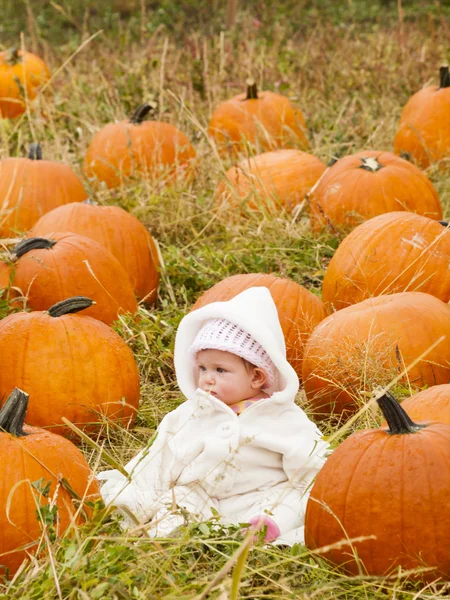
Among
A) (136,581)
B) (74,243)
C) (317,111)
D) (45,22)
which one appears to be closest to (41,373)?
(74,243)

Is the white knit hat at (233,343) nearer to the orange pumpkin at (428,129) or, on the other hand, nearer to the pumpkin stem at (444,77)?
the orange pumpkin at (428,129)

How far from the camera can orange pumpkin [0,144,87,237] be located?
6.21 metres

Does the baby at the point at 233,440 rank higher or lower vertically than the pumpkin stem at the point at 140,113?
lower

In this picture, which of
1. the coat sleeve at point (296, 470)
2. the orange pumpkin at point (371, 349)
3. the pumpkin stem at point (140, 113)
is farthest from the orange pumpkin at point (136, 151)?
the coat sleeve at point (296, 470)

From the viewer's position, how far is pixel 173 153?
759 centimetres

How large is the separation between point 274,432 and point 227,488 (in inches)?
10.4

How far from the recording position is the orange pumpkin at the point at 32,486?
124 inches

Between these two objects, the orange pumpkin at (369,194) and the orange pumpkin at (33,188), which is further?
the orange pumpkin at (33,188)

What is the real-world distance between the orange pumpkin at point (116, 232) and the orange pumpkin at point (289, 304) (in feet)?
2.84

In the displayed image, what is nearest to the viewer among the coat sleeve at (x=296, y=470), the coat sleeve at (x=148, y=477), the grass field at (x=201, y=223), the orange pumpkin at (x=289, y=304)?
the grass field at (x=201, y=223)

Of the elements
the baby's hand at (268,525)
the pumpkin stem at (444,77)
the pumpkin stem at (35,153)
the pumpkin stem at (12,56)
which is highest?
the pumpkin stem at (12,56)

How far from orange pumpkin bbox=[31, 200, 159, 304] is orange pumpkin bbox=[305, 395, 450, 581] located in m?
2.59

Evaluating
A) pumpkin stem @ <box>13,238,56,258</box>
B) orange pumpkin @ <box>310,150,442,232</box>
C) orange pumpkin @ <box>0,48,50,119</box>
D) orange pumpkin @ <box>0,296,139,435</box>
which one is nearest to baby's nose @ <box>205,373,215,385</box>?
orange pumpkin @ <box>0,296,139,435</box>

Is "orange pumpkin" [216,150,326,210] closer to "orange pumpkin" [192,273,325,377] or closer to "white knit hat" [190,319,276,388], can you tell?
"orange pumpkin" [192,273,325,377]
